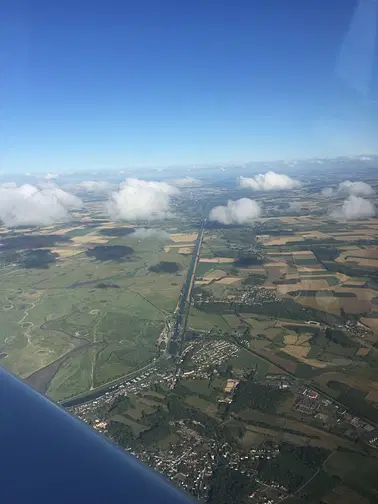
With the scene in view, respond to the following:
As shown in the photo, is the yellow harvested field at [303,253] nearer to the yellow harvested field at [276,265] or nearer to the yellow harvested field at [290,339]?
the yellow harvested field at [276,265]

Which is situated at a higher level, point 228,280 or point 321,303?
point 321,303

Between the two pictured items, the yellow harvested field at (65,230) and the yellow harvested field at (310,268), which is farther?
the yellow harvested field at (65,230)

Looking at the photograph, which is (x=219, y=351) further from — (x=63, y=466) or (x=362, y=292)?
(x=63, y=466)

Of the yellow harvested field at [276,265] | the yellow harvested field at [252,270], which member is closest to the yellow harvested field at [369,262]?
the yellow harvested field at [276,265]

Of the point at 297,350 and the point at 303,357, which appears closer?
the point at 303,357

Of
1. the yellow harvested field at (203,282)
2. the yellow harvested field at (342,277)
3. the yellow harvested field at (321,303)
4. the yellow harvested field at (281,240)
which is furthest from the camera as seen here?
the yellow harvested field at (281,240)

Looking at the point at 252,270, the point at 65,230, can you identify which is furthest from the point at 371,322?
the point at 65,230
